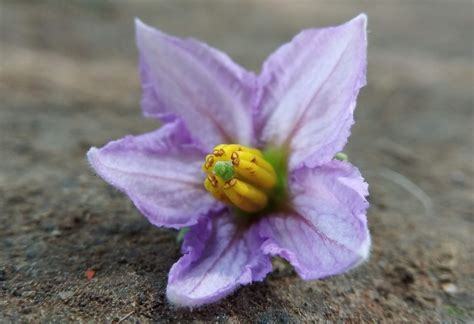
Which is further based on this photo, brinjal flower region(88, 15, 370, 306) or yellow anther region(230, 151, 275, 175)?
yellow anther region(230, 151, 275, 175)

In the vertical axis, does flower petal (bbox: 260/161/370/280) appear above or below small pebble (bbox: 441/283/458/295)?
above

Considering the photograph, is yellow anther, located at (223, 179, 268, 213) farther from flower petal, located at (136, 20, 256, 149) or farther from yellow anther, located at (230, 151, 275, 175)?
flower petal, located at (136, 20, 256, 149)

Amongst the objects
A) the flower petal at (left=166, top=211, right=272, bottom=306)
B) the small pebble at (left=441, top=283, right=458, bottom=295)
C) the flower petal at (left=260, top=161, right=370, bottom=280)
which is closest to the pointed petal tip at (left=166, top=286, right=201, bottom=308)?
the flower petal at (left=166, top=211, right=272, bottom=306)

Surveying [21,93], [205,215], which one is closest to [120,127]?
[21,93]

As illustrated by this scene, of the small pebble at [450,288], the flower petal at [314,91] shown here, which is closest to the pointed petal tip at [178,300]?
the flower petal at [314,91]

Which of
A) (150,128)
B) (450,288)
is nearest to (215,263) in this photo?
(450,288)

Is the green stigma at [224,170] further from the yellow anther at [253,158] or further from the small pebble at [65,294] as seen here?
the small pebble at [65,294]

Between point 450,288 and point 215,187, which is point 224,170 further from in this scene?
point 450,288
